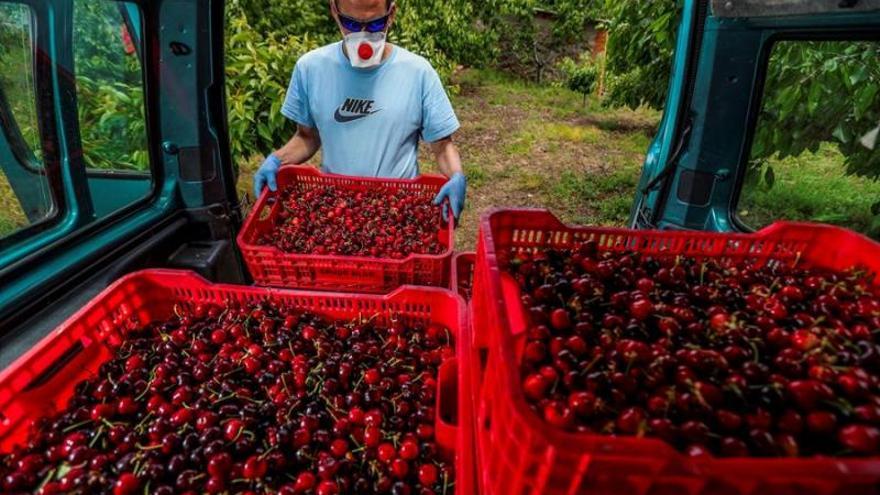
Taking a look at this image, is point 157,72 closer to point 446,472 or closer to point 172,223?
point 172,223

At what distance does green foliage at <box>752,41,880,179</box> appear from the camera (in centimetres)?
194

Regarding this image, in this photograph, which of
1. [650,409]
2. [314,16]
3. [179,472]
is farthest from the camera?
[314,16]

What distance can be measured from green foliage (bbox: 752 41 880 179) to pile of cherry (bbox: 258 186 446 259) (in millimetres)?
1540

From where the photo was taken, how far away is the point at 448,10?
978cm

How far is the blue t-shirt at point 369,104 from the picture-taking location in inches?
103

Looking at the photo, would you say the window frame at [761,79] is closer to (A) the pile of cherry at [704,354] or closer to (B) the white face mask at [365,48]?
(A) the pile of cherry at [704,354]

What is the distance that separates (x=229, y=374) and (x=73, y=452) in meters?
0.37

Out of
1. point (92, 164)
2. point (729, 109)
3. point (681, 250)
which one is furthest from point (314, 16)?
point (681, 250)

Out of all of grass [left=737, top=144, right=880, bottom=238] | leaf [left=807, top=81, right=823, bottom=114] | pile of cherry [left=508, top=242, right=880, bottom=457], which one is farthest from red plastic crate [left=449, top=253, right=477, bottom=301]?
leaf [left=807, top=81, right=823, bottom=114]

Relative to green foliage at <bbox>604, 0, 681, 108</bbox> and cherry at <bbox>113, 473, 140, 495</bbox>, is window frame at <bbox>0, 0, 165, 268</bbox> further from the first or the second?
green foliage at <bbox>604, 0, 681, 108</bbox>

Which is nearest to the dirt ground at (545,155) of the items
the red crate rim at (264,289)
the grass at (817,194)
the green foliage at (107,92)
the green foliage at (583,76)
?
the green foliage at (583,76)

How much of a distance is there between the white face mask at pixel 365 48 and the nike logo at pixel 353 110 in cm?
18

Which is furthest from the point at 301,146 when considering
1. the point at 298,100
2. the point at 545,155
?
the point at 545,155

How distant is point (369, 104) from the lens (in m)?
2.65
